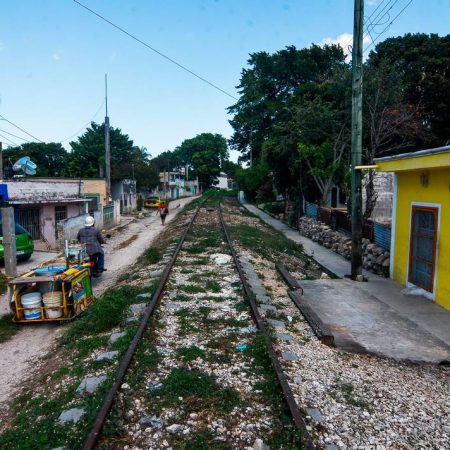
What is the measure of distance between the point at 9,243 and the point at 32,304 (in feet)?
14.7

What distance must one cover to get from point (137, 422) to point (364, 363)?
332 centimetres

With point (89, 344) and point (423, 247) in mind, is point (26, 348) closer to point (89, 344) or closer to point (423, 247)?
point (89, 344)

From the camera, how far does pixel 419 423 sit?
4242 millimetres

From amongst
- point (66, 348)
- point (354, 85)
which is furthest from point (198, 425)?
point (354, 85)

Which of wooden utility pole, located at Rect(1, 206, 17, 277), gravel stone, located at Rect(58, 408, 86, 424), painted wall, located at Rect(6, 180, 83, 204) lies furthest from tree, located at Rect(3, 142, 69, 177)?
gravel stone, located at Rect(58, 408, 86, 424)

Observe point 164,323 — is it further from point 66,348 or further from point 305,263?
point 305,263

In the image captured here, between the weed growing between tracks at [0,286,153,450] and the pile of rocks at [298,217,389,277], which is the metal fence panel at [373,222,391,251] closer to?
the pile of rocks at [298,217,389,277]

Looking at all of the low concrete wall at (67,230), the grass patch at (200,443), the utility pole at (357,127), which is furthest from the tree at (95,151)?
the grass patch at (200,443)

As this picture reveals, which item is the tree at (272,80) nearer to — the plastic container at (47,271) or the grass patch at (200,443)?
the plastic container at (47,271)

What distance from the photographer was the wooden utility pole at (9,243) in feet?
37.7

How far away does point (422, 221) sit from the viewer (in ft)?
32.8

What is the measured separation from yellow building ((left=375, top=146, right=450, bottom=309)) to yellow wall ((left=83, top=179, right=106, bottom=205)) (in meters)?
22.4

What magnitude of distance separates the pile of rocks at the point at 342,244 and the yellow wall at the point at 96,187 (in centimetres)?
1453

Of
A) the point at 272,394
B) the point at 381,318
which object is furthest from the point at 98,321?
the point at 381,318
